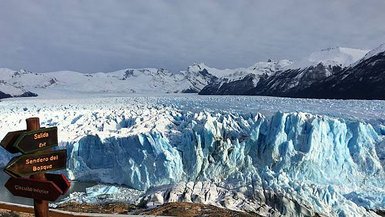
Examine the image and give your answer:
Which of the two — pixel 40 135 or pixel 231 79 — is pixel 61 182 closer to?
pixel 40 135

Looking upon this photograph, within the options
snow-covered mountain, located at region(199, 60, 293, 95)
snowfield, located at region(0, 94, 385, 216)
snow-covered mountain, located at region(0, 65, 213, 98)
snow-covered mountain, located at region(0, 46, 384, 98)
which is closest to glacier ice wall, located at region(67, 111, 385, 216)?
snowfield, located at region(0, 94, 385, 216)

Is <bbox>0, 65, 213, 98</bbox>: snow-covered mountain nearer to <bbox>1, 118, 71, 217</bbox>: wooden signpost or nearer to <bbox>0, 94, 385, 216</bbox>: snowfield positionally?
<bbox>0, 94, 385, 216</bbox>: snowfield

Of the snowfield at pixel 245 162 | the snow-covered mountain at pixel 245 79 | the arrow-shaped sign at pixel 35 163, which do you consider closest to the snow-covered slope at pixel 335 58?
the snow-covered mountain at pixel 245 79

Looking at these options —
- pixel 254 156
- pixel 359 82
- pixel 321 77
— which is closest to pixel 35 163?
pixel 254 156

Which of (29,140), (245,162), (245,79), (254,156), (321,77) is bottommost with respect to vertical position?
(245,162)

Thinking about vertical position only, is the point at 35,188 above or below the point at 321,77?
below

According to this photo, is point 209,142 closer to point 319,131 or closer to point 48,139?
point 319,131

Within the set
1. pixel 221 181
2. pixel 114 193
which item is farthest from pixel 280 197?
pixel 114 193
